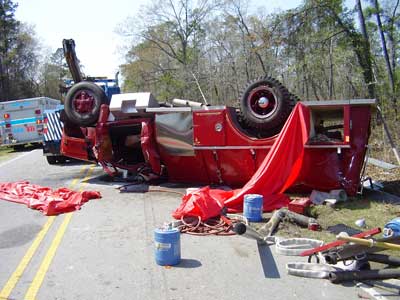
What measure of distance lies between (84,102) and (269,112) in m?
4.60

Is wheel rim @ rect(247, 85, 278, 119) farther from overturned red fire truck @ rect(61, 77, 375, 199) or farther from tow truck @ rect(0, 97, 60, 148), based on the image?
tow truck @ rect(0, 97, 60, 148)

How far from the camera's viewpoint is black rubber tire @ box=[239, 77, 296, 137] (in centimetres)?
866

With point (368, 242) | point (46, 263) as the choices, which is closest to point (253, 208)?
point (368, 242)

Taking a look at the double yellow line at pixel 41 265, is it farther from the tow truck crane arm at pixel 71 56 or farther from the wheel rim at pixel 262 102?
the tow truck crane arm at pixel 71 56

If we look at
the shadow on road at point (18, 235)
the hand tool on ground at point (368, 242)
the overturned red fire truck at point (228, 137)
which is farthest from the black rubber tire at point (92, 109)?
the hand tool on ground at point (368, 242)

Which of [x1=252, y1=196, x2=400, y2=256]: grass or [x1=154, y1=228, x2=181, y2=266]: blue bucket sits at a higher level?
[x1=154, y1=228, x2=181, y2=266]: blue bucket

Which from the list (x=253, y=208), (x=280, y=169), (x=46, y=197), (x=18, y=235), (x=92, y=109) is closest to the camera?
(x=18, y=235)

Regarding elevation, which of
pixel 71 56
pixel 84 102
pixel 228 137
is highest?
pixel 71 56

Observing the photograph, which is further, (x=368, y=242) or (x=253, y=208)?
(x=253, y=208)

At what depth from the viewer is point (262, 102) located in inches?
349

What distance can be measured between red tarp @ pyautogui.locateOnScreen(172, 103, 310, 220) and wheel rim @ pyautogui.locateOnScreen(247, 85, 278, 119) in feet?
3.00

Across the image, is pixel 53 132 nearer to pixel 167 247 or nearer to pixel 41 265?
pixel 41 265

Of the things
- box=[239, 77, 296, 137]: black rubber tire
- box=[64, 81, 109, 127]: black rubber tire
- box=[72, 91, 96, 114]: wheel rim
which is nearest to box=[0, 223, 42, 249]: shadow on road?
box=[64, 81, 109, 127]: black rubber tire

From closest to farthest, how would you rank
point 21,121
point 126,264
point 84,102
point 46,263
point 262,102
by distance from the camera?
1. point 126,264
2. point 46,263
3. point 262,102
4. point 84,102
5. point 21,121
